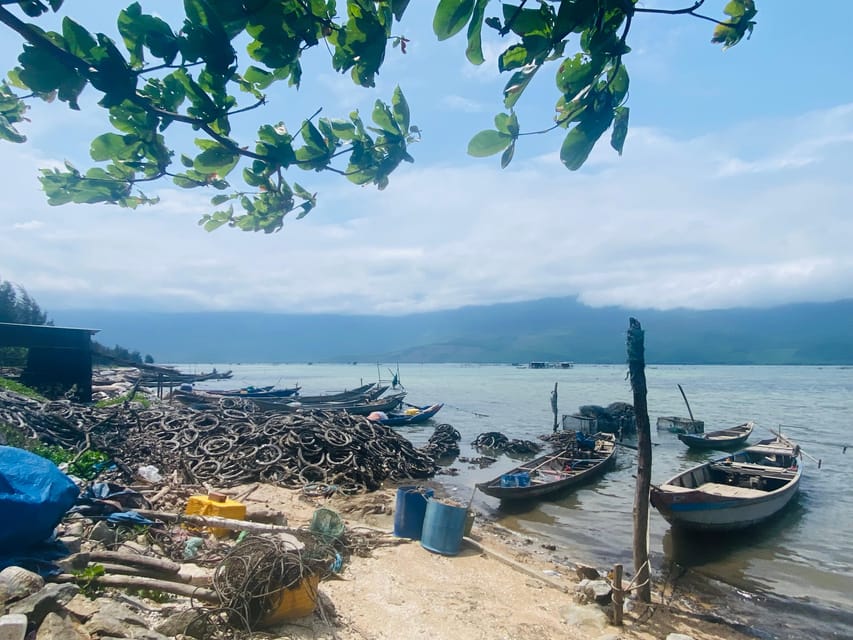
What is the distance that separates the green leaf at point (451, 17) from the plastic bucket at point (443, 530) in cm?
898

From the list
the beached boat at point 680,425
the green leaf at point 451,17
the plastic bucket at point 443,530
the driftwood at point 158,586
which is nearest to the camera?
the green leaf at point 451,17

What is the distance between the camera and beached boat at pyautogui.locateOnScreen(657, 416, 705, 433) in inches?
1247

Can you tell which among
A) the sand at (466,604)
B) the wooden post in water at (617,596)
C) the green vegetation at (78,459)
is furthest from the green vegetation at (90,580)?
the wooden post in water at (617,596)

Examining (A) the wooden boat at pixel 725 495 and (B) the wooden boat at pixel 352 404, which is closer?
(A) the wooden boat at pixel 725 495

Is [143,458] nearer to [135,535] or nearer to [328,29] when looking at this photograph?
[135,535]

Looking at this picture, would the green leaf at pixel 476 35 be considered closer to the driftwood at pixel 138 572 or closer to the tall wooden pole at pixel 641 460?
the driftwood at pixel 138 572

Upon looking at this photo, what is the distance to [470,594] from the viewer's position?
7379 mm

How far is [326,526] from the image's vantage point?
7984mm

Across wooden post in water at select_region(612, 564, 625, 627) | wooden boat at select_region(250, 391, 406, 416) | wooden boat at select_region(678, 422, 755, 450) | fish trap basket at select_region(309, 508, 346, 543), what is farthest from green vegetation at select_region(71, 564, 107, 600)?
wooden boat at select_region(678, 422, 755, 450)

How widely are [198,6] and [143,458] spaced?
14024 millimetres

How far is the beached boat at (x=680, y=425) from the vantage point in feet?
104

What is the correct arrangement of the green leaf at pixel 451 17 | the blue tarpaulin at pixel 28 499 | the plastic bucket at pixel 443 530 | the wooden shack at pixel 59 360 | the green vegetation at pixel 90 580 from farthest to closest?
the wooden shack at pixel 59 360, the plastic bucket at pixel 443 530, the green vegetation at pixel 90 580, the blue tarpaulin at pixel 28 499, the green leaf at pixel 451 17

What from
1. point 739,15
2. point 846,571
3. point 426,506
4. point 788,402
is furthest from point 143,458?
point 788,402

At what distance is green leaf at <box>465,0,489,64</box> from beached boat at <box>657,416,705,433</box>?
3546 cm
